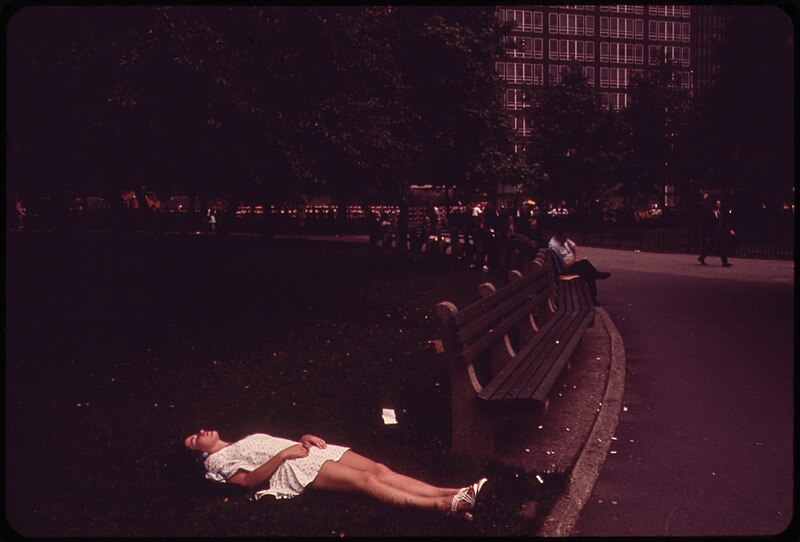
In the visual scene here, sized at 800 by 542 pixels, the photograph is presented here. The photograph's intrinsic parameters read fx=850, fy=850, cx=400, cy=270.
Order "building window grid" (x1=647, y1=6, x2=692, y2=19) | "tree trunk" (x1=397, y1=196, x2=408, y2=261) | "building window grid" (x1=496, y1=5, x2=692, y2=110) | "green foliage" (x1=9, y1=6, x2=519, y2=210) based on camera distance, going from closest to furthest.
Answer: "green foliage" (x1=9, y1=6, x2=519, y2=210) < "tree trunk" (x1=397, y1=196, x2=408, y2=261) < "building window grid" (x1=647, y1=6, x2=692, y2=19) < "building window grid" (x1=496, y1=5, x2=692, y2=110)

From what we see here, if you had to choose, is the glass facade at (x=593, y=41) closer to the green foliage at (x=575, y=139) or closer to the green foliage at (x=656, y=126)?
the green foliage at (x=656, y=126)

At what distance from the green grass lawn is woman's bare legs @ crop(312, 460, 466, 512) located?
62mm

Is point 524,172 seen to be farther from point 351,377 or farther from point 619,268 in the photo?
point 351,377

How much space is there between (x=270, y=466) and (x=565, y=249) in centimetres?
1031

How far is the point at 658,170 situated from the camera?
53625 mm

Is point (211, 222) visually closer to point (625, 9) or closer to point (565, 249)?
point (565, 249)

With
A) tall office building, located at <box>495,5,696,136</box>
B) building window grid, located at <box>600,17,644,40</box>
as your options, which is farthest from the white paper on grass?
building window grid, located at <box>600,17,644,40</box>

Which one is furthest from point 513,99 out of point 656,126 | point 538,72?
point 656,126

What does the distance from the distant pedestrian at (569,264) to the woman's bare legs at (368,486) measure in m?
9.58

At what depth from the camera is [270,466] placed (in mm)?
4391

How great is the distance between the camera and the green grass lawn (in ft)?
13.9

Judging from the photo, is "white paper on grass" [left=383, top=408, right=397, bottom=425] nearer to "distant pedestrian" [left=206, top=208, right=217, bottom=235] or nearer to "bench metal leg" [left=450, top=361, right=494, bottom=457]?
"bench metal leg" [left=450, top=361, right=494, bottom=457]

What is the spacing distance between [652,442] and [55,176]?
417 inches

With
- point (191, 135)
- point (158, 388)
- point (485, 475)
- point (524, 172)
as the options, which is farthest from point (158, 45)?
point (524, 172)
